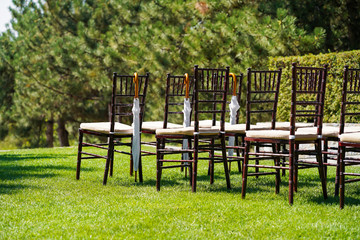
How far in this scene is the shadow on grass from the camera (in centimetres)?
582

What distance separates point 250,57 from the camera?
11.3 metres

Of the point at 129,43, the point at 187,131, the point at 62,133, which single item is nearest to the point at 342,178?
the point at 187,131

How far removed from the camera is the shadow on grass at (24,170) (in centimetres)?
582

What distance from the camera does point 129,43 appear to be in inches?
591

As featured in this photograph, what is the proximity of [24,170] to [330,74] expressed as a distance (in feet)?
16.7

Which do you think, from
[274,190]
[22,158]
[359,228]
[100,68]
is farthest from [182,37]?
[359,228]

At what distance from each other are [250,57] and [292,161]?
6934 mm

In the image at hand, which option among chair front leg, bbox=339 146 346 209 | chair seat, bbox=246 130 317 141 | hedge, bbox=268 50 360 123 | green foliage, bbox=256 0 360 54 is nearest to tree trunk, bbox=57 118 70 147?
green foliage, bbox=256 0 360 54

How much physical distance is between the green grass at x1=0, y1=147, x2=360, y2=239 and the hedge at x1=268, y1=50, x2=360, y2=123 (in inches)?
98.0

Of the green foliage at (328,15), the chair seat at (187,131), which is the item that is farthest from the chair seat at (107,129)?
the green foliage at (328,15)

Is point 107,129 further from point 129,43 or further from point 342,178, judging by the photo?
point 129,43

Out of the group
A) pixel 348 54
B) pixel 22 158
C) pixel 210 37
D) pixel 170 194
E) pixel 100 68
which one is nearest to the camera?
pixel 170 194

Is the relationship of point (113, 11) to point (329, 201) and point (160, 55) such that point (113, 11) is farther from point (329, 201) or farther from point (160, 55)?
point (329, 201)

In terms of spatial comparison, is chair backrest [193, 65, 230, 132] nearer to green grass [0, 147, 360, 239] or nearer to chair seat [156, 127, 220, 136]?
chair seat [156, 127, 220, 136]
